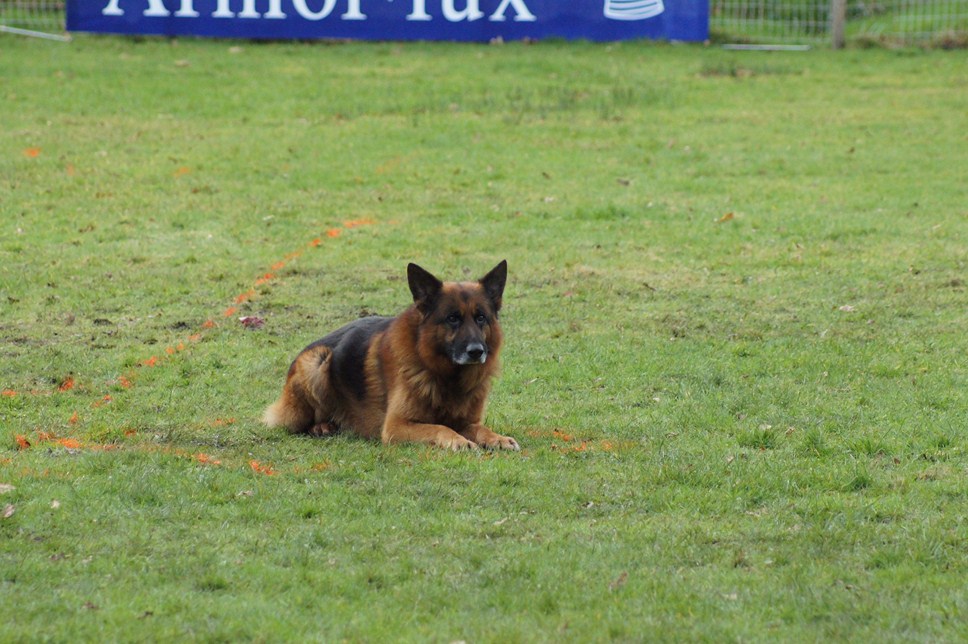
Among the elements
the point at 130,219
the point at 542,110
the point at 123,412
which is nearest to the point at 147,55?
the point at 542,110

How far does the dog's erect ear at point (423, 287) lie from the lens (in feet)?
29.8

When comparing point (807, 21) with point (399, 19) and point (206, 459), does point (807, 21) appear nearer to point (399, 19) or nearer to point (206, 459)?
point (399, 19)

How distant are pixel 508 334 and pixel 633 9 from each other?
54.9 ft

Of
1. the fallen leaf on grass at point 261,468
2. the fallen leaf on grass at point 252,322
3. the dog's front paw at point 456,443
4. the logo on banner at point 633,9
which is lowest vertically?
the fallen leaf on grass at point 252,322

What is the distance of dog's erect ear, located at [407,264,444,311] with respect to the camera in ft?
29.8

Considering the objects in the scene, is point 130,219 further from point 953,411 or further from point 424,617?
point 424,617

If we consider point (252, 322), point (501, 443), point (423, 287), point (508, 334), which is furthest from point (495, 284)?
point (252, 322)

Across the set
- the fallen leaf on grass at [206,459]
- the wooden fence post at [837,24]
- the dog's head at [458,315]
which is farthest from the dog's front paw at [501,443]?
the wooden fence post at [837,24]

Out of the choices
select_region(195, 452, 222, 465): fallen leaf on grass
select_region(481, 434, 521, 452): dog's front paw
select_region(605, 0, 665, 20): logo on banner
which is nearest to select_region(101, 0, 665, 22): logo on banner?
select_region(605, 0, 665, 20): logo on banner

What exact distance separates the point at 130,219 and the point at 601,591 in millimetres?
12854

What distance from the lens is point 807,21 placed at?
1163 inches

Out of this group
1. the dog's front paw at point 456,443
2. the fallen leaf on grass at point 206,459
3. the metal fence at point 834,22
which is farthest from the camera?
the metal fence at point 834,22

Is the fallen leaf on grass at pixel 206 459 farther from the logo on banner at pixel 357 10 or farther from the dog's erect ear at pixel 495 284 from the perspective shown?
the logo on banner at pixel 357 10

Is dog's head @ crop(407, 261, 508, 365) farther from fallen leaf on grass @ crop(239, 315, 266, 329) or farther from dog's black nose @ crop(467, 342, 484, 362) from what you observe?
fallen leaf on grass @ crop(239, 315, 266, 329)
